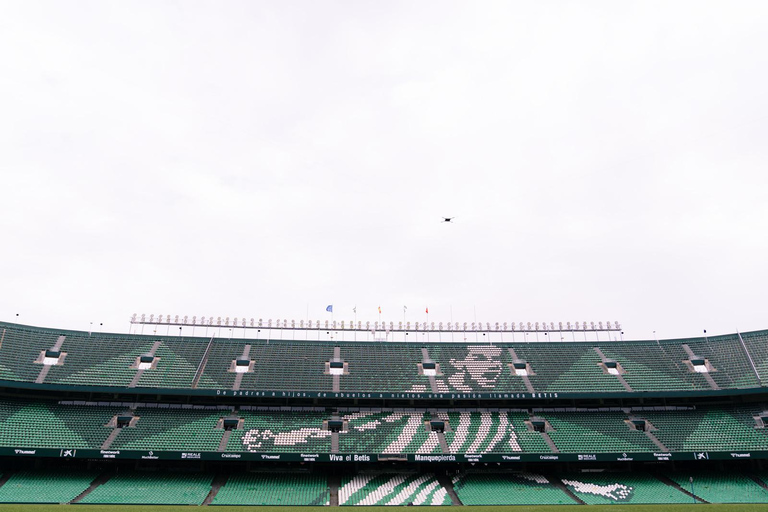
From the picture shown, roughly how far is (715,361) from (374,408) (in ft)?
152

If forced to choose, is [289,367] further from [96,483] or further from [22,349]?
[22,349]

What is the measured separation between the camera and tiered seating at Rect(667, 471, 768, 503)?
48594 millimetres

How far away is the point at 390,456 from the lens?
172ft

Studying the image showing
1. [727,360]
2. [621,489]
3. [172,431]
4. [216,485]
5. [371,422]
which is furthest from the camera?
[727,360]

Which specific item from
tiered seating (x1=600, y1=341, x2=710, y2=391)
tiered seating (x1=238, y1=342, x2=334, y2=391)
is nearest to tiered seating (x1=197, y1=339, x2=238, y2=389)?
tiered seating (x1=238, y1=342, x2=334, y2=391)

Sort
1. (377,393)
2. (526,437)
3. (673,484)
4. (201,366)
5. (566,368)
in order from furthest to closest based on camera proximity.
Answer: (566,368), (201,366), (377,393), (526,437), (673,484)

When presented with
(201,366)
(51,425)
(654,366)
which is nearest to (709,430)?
(654,366)

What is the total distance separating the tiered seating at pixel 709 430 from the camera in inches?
2138

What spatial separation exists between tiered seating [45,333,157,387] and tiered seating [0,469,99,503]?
1039 cm

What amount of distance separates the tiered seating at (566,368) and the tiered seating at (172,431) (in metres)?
39.0

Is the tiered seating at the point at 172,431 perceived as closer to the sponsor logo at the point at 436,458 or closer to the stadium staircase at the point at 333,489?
the stadium staircase at the point at 333,489

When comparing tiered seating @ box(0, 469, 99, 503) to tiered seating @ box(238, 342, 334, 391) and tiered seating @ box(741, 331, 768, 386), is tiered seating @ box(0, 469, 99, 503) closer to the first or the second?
tiered seating @ box(238, 342, 334, 391)

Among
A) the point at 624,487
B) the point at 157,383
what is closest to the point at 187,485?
the point at 157,383

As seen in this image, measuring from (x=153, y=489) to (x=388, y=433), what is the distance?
2426 cm
